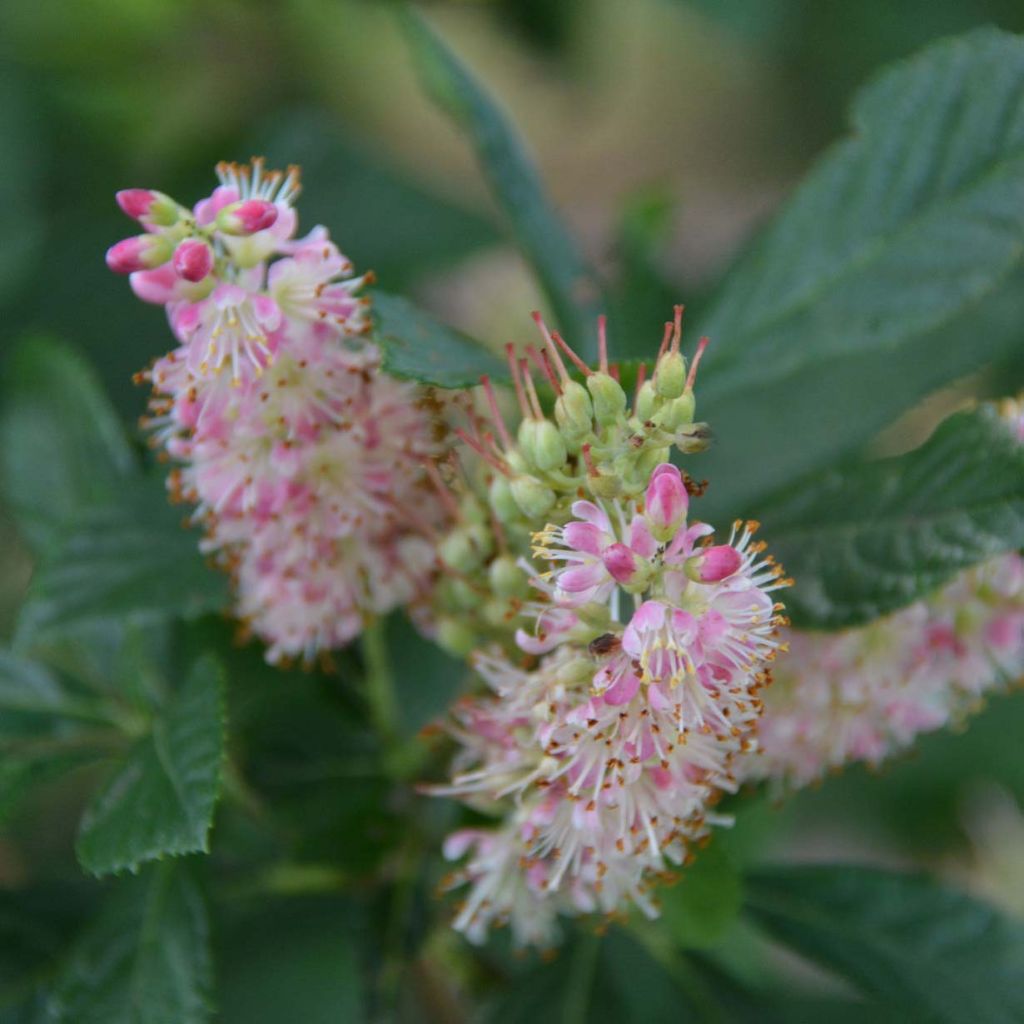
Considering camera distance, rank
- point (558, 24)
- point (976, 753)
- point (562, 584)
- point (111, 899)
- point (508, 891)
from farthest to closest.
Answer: point (558, 24)
point (976, 753)
point (111, 899)
point (508, 891)
point (562, 584)

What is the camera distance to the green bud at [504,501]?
797 millimetres

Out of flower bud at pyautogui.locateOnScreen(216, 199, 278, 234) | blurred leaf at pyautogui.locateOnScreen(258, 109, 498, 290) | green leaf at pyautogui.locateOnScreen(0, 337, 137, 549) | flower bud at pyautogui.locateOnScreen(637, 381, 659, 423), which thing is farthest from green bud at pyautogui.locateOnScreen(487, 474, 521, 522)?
blurred leaf at pyautogui.locateOnScreen(258, 109, 498, 290)

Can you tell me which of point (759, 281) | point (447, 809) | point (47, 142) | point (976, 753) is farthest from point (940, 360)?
point (47, 142)

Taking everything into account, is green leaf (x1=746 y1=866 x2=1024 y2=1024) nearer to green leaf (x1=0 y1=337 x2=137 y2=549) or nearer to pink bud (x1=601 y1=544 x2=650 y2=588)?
pink bud (x1=601 y1=544 x2=650 y2=588)

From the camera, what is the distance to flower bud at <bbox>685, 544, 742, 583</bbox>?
2.33ft

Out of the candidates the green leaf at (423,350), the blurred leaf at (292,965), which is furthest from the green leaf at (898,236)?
the blurred leaf at (292,965)

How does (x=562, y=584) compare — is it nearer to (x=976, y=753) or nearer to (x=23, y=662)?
(x=23, y=662)

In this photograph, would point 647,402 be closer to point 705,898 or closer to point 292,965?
point 705,898

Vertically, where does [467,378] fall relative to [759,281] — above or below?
below

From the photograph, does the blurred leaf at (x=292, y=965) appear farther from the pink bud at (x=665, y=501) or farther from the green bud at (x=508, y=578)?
the pink bud at (x=665, y=501)

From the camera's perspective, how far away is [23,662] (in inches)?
43.7

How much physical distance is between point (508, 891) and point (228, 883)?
40 cm

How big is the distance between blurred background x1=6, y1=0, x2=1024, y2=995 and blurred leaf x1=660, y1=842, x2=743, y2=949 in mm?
585

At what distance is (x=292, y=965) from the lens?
1.20 meters
